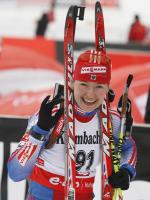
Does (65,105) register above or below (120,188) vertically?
above

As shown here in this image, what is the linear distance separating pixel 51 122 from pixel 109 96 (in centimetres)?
45

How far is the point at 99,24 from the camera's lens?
333 cm

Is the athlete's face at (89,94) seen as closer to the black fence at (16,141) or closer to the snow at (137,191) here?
the snow at (137,191)

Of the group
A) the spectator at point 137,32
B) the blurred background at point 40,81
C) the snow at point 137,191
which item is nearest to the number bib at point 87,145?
the snow at point 137,191

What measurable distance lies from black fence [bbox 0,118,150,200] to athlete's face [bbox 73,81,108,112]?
1.34m

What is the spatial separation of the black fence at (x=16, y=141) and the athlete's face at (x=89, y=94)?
134 cm

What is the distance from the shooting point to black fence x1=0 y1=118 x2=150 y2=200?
4.31 metres

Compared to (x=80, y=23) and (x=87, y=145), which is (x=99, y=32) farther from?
(x=80, y=23)

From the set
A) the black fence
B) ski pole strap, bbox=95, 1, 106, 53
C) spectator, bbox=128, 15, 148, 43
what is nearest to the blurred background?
the black fence

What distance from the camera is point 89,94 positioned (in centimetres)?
300

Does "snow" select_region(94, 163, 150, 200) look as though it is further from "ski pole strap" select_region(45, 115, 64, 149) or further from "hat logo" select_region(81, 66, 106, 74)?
"hat logo" select_region(81, 66, 106, 74)

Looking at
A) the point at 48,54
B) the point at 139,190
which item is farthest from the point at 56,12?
the point at 139,190

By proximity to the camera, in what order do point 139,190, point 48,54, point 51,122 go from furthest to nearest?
1. point 48,54
2. point 139,190
3. point 51,122

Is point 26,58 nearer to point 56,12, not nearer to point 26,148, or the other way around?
point 26,148
